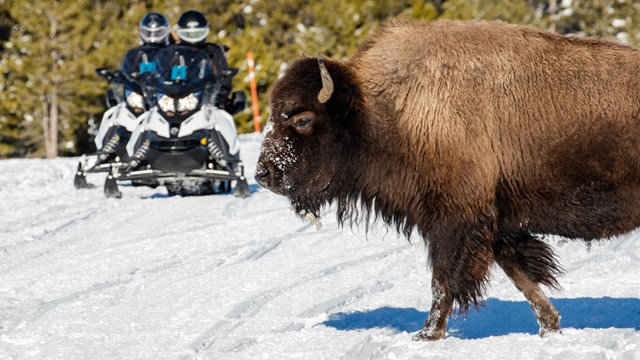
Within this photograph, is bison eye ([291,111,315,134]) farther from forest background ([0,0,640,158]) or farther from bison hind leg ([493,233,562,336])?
forest background ([0,0,640,158])

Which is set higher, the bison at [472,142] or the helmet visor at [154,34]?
the bison at [472,142]

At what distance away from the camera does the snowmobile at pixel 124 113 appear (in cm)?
1397

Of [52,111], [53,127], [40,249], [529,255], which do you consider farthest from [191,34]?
[52,111]

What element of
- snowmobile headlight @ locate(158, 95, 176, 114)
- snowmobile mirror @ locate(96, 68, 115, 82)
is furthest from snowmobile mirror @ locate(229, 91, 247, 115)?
snowmobile mirror @ locate(96, 68, 115, 82)

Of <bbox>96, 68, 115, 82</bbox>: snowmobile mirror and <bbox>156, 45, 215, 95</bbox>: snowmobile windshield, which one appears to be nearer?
<bbox>156, 45, 215, 95</bbox>: snowmobile windshield

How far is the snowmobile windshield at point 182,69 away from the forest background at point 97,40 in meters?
30.9

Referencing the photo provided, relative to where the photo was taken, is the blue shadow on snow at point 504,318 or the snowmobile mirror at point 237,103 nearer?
the blue shadow on snow at point 504,318

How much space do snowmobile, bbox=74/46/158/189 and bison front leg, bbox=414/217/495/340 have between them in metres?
8.20

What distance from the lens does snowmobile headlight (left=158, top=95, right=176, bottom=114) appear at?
1327cm

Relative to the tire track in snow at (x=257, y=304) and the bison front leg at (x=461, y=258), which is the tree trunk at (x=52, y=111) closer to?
the tire track in snow at (x=257, y=304)

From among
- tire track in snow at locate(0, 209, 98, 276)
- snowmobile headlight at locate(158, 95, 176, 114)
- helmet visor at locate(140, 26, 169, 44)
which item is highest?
helmet visor at locate(140, 26, 169, 44)

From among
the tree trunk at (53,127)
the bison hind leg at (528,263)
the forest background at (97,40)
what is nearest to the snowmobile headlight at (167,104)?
the bison hind leg at (528,263)

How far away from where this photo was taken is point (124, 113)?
552 inches

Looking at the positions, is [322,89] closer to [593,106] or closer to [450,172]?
[450,172]
